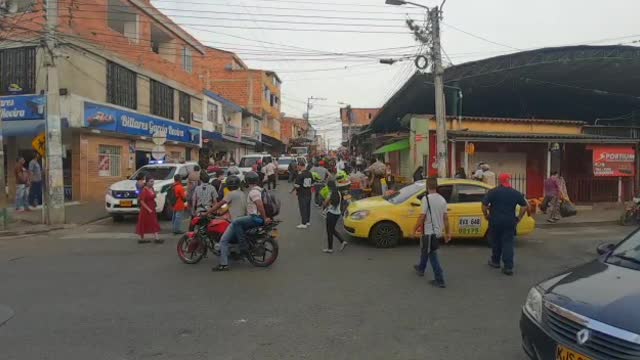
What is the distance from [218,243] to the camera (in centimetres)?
834

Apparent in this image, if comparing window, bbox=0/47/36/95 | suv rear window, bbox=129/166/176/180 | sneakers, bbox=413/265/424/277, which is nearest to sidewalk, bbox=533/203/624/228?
sneakers, bbox=413/265/424/277

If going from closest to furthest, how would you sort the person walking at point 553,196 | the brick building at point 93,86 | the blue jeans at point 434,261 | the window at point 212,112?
the blue jeans at point 434,261 < the person walking at point 553,196 < the brick building at point 93,86 < the window at point 212,112

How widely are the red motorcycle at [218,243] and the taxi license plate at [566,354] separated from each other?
548 cm

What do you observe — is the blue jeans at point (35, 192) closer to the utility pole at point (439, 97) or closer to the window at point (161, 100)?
the window at point (161, 100)

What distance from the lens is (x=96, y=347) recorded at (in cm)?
459

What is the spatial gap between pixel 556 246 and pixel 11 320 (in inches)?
397

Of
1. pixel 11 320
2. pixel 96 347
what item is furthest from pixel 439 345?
pixel 11 320

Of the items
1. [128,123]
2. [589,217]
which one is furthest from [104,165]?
[589,217]

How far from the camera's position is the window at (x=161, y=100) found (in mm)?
24953

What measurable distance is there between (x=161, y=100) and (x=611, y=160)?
21.5 meters

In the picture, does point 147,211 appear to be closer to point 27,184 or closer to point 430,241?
point 430,241

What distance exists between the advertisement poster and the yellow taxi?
44.3ft

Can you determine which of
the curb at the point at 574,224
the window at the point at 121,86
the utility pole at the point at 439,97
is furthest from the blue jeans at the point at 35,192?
the curb at the point at 574,224

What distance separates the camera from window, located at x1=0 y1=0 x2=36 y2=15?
13770mm
